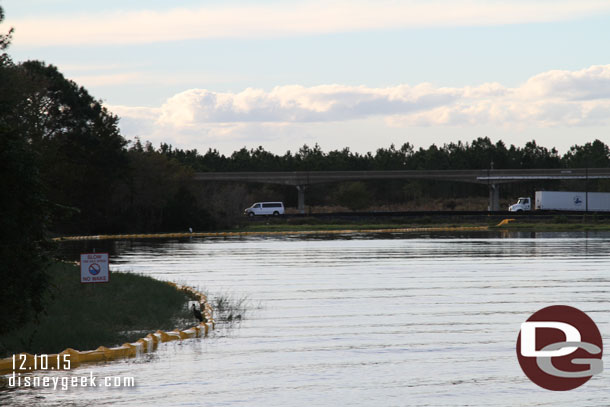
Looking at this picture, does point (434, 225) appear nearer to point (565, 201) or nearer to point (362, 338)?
point (565, 201)

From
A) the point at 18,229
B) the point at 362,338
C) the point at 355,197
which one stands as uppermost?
the point at 355,197

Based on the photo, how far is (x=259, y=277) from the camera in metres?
33.3

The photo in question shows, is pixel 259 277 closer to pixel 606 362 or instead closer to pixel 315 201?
pixel 606 362

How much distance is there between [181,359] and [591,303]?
13.0 m

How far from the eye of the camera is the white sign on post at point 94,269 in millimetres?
23625

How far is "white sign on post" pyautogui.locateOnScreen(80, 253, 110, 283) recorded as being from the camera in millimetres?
23625

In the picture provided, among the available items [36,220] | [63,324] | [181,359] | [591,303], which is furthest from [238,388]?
[591,303]

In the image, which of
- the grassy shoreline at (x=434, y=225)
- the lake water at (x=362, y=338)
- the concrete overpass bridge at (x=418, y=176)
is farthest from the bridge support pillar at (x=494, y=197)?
the lake water at (x=362, y=338)

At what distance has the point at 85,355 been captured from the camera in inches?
633

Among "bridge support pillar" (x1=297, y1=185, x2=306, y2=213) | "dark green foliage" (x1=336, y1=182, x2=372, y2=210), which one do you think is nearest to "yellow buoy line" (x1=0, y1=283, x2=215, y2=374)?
"bridge support pillar" (x1=297, y1=185, x2=306, y2=213)
